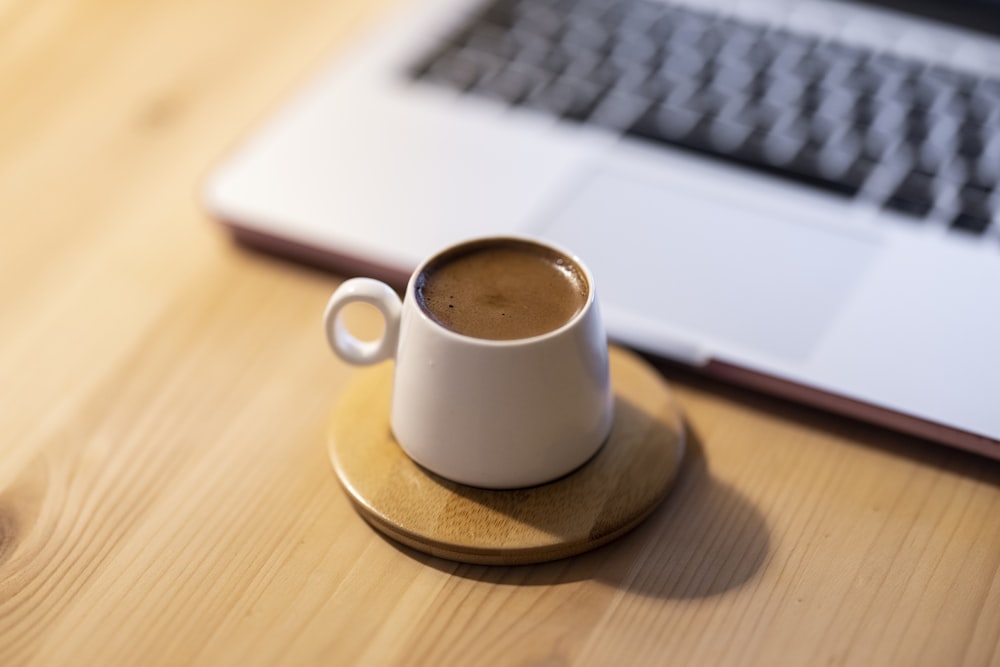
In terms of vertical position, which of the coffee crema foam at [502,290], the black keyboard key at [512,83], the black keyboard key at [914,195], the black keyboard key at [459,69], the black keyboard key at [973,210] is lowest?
the black keyboard key at [973,210]

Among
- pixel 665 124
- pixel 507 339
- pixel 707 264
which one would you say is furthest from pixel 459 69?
pixel 507 339

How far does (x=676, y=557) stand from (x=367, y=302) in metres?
0.22

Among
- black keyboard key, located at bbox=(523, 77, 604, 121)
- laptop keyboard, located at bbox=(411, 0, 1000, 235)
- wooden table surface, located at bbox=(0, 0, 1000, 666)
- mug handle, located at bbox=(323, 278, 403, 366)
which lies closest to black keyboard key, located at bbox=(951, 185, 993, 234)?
laptop keyboard, located at bbox=(411, 0, 1000, 235)

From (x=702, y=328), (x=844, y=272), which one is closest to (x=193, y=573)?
(x=702, y=328)

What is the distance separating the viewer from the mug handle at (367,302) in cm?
59

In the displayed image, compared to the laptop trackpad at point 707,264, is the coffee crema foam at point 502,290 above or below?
above

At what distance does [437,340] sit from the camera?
0.55 meters

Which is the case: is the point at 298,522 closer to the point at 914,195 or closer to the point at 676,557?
the point at 676,557

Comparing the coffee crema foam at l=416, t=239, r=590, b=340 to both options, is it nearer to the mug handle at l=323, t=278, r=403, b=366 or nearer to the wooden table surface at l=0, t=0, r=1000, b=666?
the mug handle at l=323, t=278, r=403, b=366

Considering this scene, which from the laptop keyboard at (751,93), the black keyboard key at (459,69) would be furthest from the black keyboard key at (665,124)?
the black keyboard key at (459,69)

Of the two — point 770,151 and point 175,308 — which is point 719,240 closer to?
point 770,151

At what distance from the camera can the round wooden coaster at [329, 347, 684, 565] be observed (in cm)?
58

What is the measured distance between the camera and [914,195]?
0.75 metres

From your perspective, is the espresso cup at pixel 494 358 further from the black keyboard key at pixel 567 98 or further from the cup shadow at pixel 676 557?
the black keyboard key at pixel 567 98
